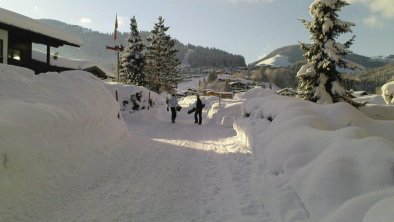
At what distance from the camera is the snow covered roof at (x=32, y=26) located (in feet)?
53.9

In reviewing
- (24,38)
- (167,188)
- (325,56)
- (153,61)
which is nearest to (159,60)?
(153,61)

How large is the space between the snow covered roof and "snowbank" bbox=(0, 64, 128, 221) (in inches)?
264

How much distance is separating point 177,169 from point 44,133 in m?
3.00

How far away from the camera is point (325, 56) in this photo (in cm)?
1873

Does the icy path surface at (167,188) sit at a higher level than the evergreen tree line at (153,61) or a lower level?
lower

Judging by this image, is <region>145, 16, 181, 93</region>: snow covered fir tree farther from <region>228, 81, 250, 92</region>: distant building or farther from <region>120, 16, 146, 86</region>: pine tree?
<region>228, 81, 250, 92</region>: distant building

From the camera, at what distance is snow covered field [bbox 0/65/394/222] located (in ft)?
14.6

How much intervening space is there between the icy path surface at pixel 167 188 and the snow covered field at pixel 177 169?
0.06 feet

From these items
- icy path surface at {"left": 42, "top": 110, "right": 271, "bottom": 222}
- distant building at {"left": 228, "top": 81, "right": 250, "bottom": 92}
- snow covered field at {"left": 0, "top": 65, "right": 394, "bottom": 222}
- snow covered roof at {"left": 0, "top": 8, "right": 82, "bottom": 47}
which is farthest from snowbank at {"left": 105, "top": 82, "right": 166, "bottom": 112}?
distant building at {"left": 228, "top": 81, "right": 250, "bottom": 92}

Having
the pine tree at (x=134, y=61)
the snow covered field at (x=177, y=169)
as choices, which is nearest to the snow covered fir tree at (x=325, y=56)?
the snow covered field at (x=177, y=169)

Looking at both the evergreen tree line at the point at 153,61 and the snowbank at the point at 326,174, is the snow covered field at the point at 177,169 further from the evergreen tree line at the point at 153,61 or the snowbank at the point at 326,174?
the evergreen tree line at the point at 153,61

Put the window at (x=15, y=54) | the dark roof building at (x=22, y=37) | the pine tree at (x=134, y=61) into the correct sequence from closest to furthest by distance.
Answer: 1. the dark roof building at (x=22, y=37)
2. the window at (x=15, y=54)
3. the pine tree at (x=134, y=61)

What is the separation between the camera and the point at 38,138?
22.3ft

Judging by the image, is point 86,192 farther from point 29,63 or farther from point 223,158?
point 29,63
